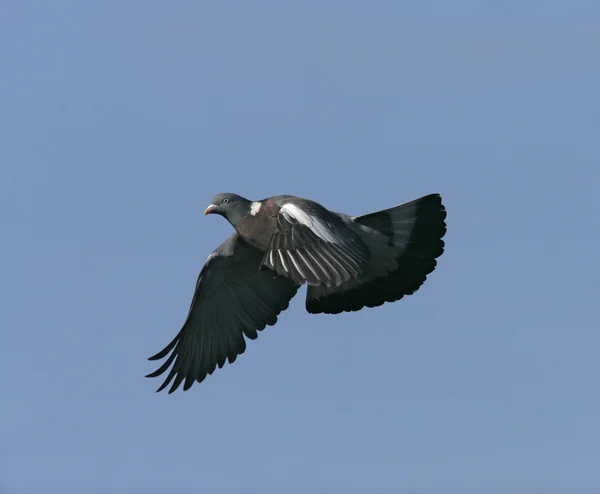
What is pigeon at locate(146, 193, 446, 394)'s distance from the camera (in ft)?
44.8

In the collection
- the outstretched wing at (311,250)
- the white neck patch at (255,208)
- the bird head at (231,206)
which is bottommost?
the outstretched wing at (311,250)

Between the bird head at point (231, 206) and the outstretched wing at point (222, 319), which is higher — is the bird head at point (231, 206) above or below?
above

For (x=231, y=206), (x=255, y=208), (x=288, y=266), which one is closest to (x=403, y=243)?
(x=255, y=208)

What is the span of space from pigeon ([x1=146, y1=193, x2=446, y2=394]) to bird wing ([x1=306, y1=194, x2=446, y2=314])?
1 centimetres

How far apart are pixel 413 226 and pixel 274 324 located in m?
2.06

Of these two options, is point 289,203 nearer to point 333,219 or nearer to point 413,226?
point 333,219

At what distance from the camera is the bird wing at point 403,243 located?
49.9 ft

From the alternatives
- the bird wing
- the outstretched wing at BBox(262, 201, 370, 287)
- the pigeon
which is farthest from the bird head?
the bird wing

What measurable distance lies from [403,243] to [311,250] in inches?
77.9

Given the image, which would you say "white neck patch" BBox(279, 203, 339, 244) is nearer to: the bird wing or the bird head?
the bird head

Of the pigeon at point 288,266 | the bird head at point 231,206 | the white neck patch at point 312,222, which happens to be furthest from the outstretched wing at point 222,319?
the white neck patch at point 312,222

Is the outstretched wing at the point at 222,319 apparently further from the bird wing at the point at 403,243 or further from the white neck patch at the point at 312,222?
the white neck patch at the point at 312,222

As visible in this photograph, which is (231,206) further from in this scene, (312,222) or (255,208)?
(312,222)

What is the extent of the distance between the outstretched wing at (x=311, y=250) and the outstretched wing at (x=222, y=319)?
2.07 metres
